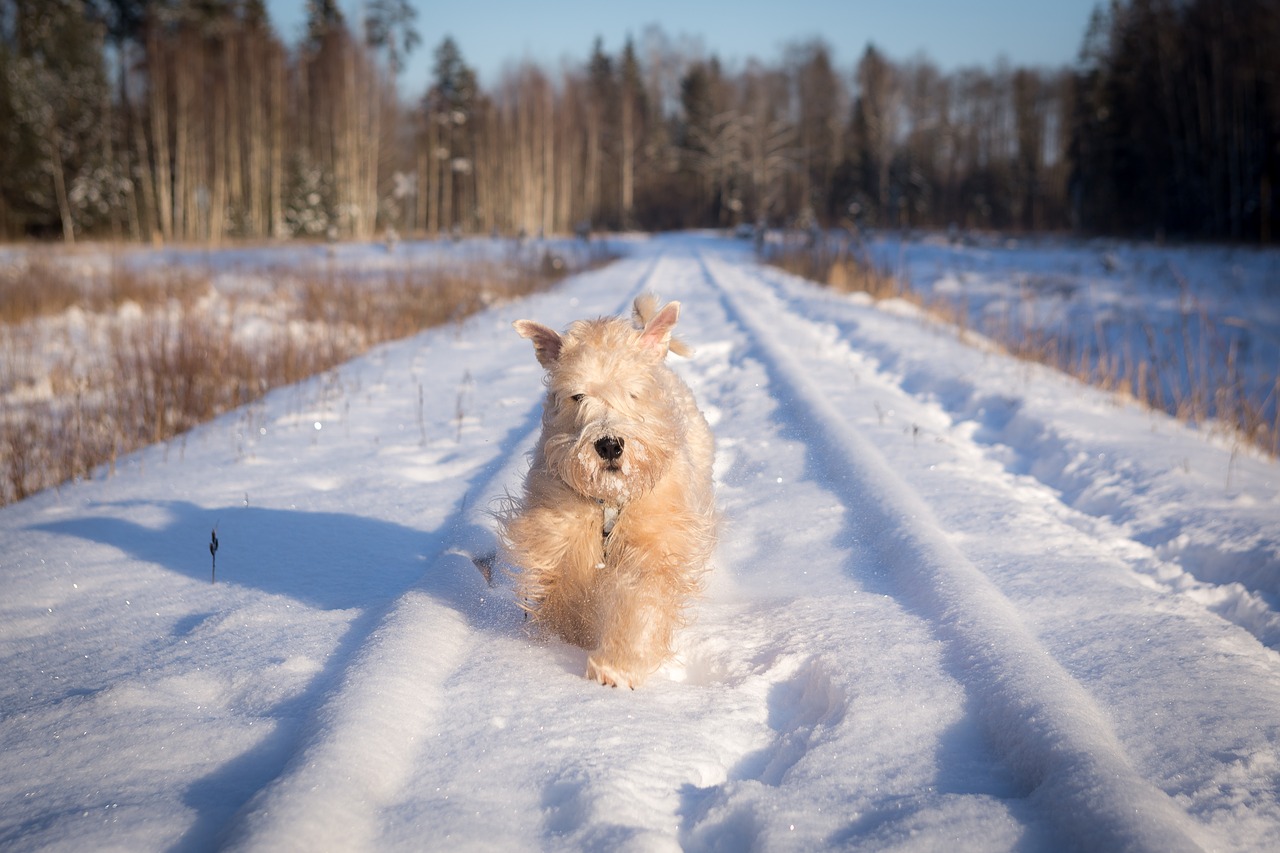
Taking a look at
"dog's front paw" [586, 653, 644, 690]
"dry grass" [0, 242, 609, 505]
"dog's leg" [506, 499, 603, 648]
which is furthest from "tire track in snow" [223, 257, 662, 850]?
"dry grass" [0, 242, 609, 505]

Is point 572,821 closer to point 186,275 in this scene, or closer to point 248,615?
point 248,615

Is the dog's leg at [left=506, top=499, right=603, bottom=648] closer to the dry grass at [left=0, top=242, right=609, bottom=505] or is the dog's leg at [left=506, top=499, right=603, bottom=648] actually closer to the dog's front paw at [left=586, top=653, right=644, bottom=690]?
the dog's front paw at [left=586, top=653, right=644, bottom=690]

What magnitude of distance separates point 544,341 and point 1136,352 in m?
13.5

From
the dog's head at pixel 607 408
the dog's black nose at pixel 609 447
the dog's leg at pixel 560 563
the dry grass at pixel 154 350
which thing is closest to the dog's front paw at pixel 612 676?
the dog's leg at pixel 560 563

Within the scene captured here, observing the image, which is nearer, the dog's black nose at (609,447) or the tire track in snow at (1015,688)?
the tire track in snow at (1015,688)

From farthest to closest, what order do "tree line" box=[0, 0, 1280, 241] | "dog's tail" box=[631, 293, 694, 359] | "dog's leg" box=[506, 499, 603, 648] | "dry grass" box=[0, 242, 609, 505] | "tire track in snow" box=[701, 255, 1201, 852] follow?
1. "tree line" box=[0, 0, 1280, 241]
2. "dry grass" box=[0, 242, 609, 505]
3. "dog's tail" box=[631, 293, 694, 359]
4. "dog's leg" box=[506, 499, 603, 648]
5. "tire track in snow" box=[701, 255, 1201, 852]

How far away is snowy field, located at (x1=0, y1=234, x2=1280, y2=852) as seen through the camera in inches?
81.9

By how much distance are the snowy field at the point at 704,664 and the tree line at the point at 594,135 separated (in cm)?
2124

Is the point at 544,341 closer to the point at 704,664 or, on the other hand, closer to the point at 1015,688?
the point at 704,664

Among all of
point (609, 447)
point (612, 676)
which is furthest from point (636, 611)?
point (609, 447)

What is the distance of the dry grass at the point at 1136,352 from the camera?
771 centimetres

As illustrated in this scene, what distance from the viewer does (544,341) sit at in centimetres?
356

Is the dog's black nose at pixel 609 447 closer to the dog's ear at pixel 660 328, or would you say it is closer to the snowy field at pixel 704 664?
the dog's ear at pixel 660 328

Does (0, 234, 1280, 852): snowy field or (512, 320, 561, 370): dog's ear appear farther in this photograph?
(512, 320, 561, 370): dog's ear
